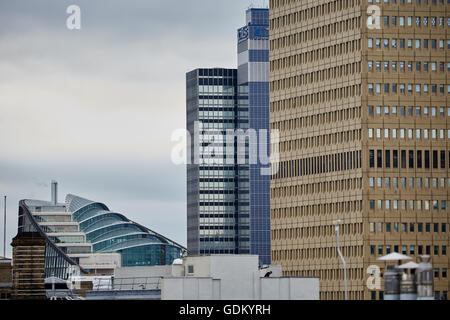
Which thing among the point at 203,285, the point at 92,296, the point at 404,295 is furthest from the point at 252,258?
the point at 404,295

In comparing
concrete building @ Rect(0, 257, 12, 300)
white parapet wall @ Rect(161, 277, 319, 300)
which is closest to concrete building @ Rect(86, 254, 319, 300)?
white parapet wall @ Rect(161, 277, 319, 300)

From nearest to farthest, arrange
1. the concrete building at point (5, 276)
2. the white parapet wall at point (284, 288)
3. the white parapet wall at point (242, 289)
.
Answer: the white parapet wall at point (242, 289) → the white parapet wall at point (284, 288) → the concrete building at point (5, 276)

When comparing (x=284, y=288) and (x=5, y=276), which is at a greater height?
(x=5, y=276)

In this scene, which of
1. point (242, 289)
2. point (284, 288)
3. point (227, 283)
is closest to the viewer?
point (242, 289)

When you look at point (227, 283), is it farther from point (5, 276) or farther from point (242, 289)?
point (5, 276)

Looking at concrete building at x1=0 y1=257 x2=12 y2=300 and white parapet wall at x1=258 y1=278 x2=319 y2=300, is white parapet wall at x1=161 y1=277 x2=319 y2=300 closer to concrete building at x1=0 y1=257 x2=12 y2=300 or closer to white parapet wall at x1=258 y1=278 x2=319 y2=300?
white parapet wall at x1=258 y1=278 x2=319 y2=300

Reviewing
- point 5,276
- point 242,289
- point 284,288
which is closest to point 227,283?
point 242,289

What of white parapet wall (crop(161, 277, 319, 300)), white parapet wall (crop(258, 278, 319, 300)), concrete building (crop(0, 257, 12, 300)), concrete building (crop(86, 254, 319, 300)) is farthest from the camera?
concrete building (crop(0, 257, 12, 300))

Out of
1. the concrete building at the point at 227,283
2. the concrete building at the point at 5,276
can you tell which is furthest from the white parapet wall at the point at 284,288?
the concrete building at the point at 5,276

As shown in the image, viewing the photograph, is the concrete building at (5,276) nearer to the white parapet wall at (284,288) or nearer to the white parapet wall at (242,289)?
the white parapet wall at (242,289)

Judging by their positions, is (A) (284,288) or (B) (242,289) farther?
(A) (284,288)
